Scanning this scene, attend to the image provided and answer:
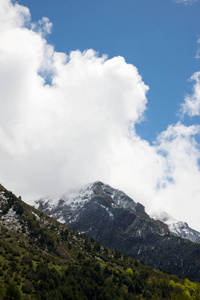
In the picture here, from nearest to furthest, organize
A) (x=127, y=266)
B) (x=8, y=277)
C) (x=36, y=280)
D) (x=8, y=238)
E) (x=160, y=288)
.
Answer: (x=8, y=277)
(x=36, y=280)
(x=160, y=288)
(x=8, y=238)
(x=127, y=266)

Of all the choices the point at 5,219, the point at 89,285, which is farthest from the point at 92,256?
the point at 5,219

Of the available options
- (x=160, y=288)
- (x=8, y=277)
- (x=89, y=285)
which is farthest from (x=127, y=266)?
(x=8, y=277)

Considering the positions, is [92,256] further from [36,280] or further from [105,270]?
[36,280]

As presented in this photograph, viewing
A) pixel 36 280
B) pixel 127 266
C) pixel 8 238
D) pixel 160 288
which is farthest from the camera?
pixel 127 266

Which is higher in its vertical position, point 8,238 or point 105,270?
point 105,270

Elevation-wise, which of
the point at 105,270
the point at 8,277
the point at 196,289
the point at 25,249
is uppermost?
the point at 196,289

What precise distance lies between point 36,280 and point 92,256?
80.1 meters

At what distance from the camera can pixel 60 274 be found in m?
142

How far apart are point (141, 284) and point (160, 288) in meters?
12.5

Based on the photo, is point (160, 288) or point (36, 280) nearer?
point (36, 280)

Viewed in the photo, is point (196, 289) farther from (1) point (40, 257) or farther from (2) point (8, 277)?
(2) point (8, 277)

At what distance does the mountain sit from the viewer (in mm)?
114250

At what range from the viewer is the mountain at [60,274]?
11425 cm

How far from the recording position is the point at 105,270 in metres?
162
